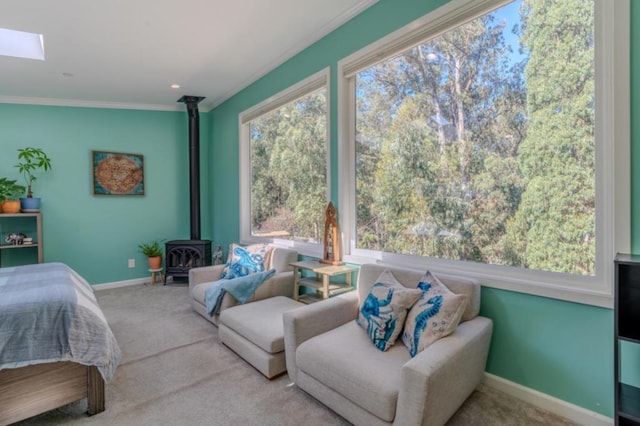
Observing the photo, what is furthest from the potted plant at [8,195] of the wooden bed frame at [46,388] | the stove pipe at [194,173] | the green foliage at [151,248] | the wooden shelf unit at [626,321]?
the wooden shelf unit at [626,321]

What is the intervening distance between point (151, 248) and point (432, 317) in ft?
14.8

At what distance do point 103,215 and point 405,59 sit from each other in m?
4.64

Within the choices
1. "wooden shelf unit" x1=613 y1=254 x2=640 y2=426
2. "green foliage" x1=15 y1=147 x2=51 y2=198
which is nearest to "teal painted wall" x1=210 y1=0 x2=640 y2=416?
"wooden shelf unit" x1=613 y1=254 x2=640 y2=426

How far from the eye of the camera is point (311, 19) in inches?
113

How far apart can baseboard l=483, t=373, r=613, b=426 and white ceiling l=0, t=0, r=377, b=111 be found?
114 inches

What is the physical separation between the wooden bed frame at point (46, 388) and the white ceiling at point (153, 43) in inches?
101

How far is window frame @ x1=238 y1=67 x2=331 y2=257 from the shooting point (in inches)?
123

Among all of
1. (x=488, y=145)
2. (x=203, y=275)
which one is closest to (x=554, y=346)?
(x=488, y=145)

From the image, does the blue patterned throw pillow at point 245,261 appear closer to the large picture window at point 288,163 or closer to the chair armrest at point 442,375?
the large picture window at point 288,163

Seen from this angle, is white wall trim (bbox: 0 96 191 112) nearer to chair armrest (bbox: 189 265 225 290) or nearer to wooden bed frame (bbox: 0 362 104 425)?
chair armrest (bbox: 189 265 225 290)

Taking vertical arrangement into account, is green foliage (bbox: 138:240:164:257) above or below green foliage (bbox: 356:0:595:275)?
below

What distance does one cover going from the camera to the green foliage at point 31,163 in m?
4.20

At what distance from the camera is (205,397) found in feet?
6.63

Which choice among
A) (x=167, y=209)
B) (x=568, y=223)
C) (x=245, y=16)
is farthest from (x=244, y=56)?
(x=568, y=223)
